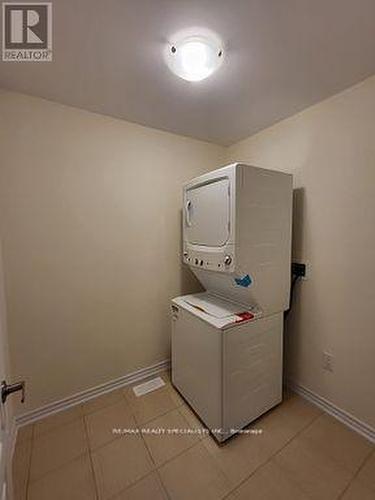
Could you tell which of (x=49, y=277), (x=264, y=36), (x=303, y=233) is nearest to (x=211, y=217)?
(x=303, y=233)

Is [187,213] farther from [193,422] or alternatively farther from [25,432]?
[25,432]

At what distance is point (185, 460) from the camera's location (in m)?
1.32

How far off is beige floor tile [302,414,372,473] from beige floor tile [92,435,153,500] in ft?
3.41

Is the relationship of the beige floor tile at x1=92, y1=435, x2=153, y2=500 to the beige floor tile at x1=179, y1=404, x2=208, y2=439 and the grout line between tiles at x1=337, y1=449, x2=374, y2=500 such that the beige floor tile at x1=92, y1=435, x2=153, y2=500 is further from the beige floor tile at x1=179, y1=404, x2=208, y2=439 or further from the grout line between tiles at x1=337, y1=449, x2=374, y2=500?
the grout line between tiles at x1=337, y1=449, x2=374, y2=500

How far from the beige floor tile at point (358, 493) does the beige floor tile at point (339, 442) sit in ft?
0.26

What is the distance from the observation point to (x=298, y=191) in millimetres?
1811

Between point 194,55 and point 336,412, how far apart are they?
2.42m

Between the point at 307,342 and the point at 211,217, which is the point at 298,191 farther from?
the point at 307,342

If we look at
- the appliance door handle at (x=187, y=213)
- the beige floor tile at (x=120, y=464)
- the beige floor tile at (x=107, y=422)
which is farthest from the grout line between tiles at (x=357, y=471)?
the appliance door handle at (x=187, y=213)

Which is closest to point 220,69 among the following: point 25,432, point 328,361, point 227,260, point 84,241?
point 227,260

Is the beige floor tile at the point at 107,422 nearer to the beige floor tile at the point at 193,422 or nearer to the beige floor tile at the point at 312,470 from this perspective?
the beige floor tile at the point at 193,422

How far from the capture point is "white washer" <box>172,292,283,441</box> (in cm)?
140

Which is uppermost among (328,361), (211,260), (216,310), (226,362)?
(211,260)

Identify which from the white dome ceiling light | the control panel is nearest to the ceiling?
the white dome ceiling light
